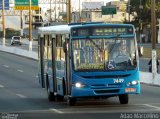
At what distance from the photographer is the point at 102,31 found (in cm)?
1983

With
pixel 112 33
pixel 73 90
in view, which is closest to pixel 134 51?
pixel 112 33

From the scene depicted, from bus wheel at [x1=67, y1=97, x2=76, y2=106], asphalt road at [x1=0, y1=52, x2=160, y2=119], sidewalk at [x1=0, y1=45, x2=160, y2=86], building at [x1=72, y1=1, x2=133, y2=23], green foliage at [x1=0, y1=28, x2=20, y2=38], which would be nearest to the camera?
asphalt road at [x1=0, y1=52, x2=160, y2=119]

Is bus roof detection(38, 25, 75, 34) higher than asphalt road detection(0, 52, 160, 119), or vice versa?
bus roof detection(38, 25, 75, 34)

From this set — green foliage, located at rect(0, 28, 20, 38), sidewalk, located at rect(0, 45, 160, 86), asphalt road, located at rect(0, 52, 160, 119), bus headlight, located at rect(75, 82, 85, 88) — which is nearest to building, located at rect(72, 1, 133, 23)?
green foliage, located at rect(0, 28, 20, 38)

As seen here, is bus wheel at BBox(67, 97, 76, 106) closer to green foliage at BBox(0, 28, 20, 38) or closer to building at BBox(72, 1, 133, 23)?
green foliage at BBox(0, 28, 20, 38)

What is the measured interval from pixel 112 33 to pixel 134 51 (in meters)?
0.90

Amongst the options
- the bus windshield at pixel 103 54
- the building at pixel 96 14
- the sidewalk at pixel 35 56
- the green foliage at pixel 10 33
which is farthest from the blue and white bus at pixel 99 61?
the building at pixel 96 14

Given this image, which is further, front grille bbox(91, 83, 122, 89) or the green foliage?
the green foliage

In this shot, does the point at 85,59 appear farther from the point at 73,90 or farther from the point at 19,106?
A: the point at 19,106

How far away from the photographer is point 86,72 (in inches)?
760

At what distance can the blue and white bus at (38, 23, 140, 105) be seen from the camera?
19.3m

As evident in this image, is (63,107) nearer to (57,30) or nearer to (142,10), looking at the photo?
(57,30)

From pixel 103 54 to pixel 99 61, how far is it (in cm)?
27

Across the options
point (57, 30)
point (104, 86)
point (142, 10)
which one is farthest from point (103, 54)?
point (142, 10)
